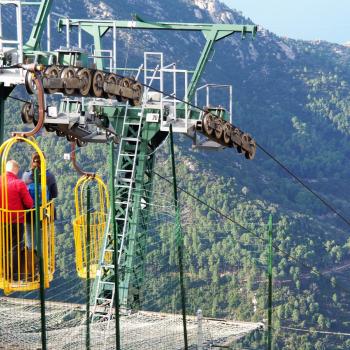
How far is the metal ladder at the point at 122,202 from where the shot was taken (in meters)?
19.5

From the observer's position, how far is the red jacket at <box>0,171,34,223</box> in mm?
12047

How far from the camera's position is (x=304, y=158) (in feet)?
538

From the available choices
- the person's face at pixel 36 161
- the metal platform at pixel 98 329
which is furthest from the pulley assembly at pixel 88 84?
the metal platform at pixel 98 329

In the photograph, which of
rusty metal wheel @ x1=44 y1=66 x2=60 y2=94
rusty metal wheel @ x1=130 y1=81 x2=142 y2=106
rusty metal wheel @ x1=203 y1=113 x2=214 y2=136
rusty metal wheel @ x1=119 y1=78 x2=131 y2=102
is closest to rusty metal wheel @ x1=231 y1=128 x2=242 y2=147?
rusty metal wheel @ x1=203 y1=113 x2=214 y2=136

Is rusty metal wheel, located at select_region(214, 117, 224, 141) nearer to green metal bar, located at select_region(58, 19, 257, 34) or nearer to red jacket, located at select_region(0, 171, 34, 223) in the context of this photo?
green metal bar, located at select_region(58, 19, 257, 34)

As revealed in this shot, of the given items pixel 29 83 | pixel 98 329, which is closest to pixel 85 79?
pixel 98 329

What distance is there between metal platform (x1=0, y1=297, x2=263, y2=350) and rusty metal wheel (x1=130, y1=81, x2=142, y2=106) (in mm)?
3148

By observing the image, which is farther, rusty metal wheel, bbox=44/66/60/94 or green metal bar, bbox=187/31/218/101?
green metal bar, bbox=187/31/218/101

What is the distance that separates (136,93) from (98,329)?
11.8 feet

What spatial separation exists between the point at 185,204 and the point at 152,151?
68.6 m

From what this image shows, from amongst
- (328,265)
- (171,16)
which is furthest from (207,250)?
(171,16)

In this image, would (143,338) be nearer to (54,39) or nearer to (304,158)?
(54,39)

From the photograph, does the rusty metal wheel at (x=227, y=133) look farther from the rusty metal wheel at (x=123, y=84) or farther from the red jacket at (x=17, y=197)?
the red jacket at (x=17, y=197)

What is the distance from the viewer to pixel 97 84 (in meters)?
17.1
